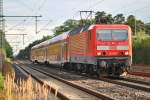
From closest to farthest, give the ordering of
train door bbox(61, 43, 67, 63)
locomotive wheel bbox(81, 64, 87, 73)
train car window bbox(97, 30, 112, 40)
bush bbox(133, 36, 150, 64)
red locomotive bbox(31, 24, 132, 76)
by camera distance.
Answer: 1. red locomotive bbox(31, 24, 132, 76)
2. train car window bbox(97, 30, 112, 40)
3. locomotive wheel bbox(81, 64, 87, 73)
4. train door bbox(61, 43, 67, 63)
5. bush bbox(133, 36, 150, 64)

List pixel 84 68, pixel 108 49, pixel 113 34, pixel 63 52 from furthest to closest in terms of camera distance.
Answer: pixel 63 52 → pixel 84 68 → pixel 113 34 → pixel 108 49

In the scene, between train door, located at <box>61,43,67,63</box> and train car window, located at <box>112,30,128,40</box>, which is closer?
train car window, located at <box>112,30,128,40</box>

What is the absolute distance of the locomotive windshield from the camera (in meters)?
27.5

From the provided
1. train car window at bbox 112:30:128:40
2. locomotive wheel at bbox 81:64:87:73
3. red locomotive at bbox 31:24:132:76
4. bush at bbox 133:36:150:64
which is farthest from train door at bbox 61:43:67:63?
bush at bbox 133:36:150:64

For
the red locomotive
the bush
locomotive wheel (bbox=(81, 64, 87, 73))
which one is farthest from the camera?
the bush

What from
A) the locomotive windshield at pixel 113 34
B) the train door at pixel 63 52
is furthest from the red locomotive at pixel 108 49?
the train door at pixel 63 52

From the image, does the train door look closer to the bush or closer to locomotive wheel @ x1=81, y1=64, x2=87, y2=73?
locomotive wheel @ x1=81, y1=64, x2=87, y2=73

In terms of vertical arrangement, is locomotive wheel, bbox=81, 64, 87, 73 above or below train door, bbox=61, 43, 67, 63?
below

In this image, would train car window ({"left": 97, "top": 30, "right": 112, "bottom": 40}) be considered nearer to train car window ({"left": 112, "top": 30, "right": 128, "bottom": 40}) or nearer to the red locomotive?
the red locomotive

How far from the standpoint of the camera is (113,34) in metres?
27.6

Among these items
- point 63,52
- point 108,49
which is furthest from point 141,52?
point 108,49

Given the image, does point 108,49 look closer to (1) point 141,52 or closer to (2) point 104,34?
(2) point 104,34

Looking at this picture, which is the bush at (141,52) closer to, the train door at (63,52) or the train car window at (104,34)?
the train door at (63,52)

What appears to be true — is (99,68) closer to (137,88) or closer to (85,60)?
(85,60)
